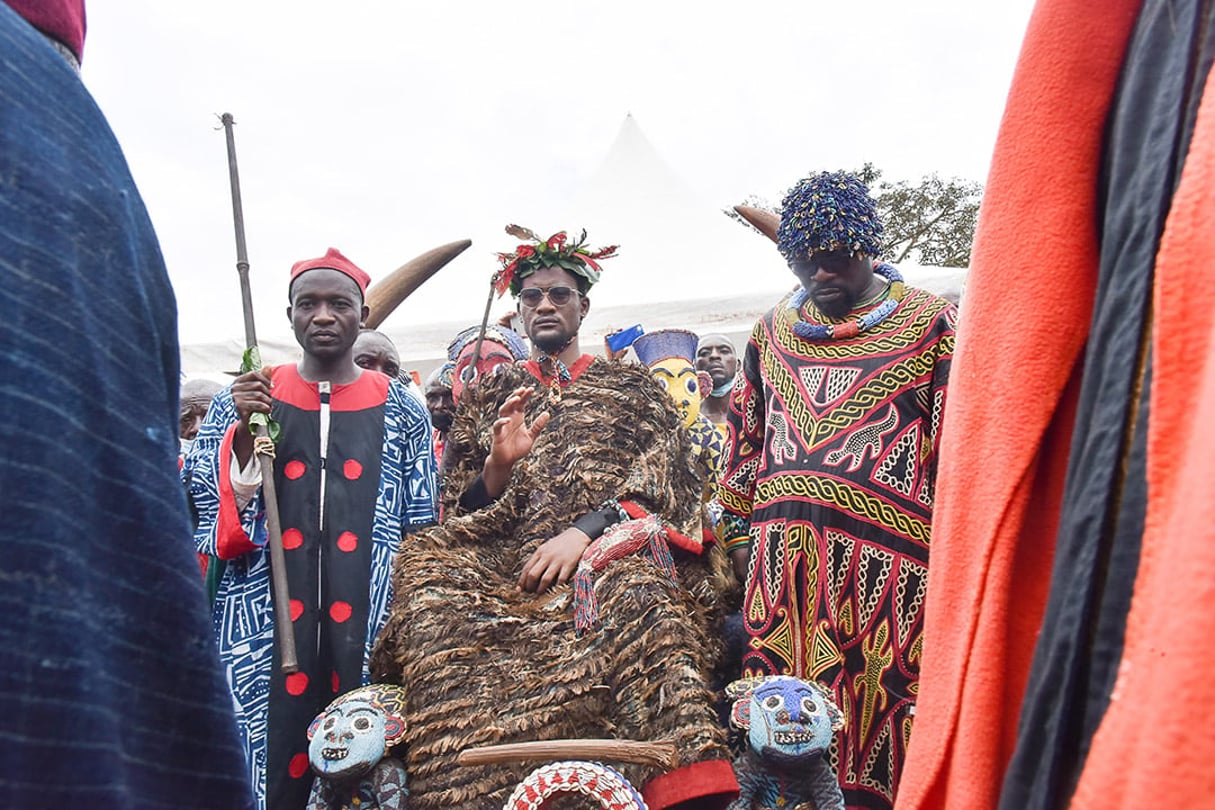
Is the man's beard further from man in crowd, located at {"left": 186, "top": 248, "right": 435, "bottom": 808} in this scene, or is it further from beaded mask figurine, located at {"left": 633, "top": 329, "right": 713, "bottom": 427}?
man in crowd, located at {"left": 186, "top": 248, "right": 435, "bottom": 808}

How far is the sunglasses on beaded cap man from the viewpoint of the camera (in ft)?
11.9

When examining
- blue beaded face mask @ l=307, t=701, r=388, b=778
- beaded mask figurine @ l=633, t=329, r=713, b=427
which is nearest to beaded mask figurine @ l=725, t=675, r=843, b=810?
blue beaded face mask @ l=307, t=701, r=388, b=778

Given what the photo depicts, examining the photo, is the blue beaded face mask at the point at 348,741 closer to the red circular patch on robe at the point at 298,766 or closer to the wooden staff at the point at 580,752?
the wooden staff at the point at 580,752

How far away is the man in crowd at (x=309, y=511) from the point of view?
288cm

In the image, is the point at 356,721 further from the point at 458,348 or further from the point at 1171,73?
the point at 458,348

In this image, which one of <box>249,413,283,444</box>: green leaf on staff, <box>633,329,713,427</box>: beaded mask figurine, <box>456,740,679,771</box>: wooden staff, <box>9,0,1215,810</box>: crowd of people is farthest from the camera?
<box>633,329,713,427</box>: beaded mask figurine

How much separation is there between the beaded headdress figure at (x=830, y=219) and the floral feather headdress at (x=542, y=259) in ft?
3.20

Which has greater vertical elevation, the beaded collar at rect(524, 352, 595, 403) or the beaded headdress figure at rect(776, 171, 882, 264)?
the beaded headdress figure at rect(776, 171, 882, 264)

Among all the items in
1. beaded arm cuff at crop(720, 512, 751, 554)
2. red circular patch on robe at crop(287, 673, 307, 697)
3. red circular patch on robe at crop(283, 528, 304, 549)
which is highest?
red circular patch on robe at crop(283, 528, 304, 549)

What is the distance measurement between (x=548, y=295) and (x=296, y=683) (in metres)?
1.80

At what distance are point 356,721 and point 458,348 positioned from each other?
12.9 feet

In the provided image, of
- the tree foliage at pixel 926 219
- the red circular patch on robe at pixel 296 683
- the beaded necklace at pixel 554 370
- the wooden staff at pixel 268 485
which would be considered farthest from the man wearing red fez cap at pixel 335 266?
the tree foliage at pixel 926 219

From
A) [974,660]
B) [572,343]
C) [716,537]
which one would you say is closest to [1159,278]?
[974,660]

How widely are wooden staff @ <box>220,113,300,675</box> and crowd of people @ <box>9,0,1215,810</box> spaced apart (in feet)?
0.06
